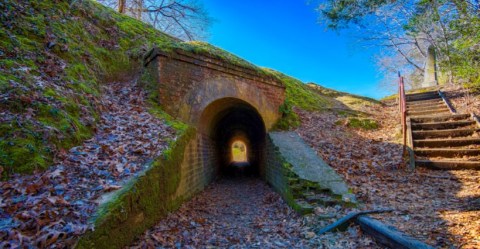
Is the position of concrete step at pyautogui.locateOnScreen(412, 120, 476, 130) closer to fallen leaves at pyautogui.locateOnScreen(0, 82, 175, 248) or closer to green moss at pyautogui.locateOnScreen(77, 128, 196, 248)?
green moss at pyautogui.locateOnScreen(77, 128, 196, 248)

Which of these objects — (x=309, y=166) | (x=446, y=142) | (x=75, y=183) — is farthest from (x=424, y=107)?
(x=75, y=183)

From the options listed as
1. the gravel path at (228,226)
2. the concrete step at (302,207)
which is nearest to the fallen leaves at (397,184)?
the concrete step at (302,207)

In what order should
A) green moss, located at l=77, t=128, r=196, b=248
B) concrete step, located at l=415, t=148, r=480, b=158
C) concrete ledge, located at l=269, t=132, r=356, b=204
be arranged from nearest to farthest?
green moss, located at l=77, t=128, r=196, b=248 < concrete ledge, located at l=269, t=132, r=356, b=204 < concrete step, located at l=415, t=148, r=480, b=158

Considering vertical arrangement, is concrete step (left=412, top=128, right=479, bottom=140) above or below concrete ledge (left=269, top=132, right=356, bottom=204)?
above

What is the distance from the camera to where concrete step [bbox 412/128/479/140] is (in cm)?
755

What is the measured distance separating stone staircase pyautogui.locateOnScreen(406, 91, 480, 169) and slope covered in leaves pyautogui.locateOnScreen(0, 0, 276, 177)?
6.80 m

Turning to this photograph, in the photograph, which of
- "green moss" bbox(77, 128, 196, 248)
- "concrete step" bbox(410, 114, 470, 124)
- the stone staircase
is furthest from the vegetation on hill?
"green moss" bbox(77, 128, 196, 248)

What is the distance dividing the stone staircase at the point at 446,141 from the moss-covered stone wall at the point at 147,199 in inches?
234

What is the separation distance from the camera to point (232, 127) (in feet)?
47.7

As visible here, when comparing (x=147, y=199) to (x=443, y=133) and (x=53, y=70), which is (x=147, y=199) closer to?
(x=53, y=70)

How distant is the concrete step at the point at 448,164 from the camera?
6344mm

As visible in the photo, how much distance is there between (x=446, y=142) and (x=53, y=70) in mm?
10022

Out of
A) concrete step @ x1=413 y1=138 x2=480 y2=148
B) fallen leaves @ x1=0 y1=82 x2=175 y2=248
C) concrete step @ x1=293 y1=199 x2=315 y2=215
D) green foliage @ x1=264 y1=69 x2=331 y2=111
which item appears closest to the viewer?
fallen leaves @ x1=0 y1=82 x2=175 y2=248

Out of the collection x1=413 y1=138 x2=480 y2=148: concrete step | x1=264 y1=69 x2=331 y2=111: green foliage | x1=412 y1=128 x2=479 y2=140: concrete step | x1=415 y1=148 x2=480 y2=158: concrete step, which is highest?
x1=264 y1=69 x2=331 y2=111: green foliage
